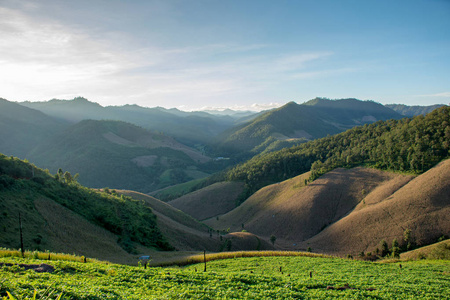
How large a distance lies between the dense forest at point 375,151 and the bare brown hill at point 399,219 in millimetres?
9208

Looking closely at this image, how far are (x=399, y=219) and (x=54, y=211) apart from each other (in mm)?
68034

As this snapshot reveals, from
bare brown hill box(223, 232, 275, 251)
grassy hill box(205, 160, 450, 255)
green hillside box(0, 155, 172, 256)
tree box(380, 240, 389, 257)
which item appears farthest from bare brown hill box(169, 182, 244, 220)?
tree box(380, 240, 389, 257)

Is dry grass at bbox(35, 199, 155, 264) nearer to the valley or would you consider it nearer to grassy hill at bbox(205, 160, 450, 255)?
the valley

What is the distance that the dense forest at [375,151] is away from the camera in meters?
77.4

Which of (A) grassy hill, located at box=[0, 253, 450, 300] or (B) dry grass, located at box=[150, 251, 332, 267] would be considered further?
(B) dry grass, located at box=[150, 251, 332, 267]

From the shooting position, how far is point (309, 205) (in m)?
82.7

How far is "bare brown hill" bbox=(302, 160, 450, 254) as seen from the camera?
5547 cm

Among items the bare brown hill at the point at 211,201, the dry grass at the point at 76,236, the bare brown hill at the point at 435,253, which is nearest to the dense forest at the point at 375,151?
the bare brown hill at the point at 211,201

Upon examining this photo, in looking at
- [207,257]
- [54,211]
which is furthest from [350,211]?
[54,211]

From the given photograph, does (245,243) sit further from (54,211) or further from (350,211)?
(54,211)

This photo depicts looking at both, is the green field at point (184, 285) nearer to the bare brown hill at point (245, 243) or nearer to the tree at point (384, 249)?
the tree at point (384, 249)

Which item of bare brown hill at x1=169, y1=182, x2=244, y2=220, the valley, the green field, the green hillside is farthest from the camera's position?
bare brown hill at x1=169, y1=182, x2=244, y2=220

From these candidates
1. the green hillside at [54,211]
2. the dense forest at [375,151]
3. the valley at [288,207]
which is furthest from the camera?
A: the dense forest at [375,151]

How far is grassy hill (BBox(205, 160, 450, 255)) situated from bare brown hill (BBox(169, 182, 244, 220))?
1360 cm
